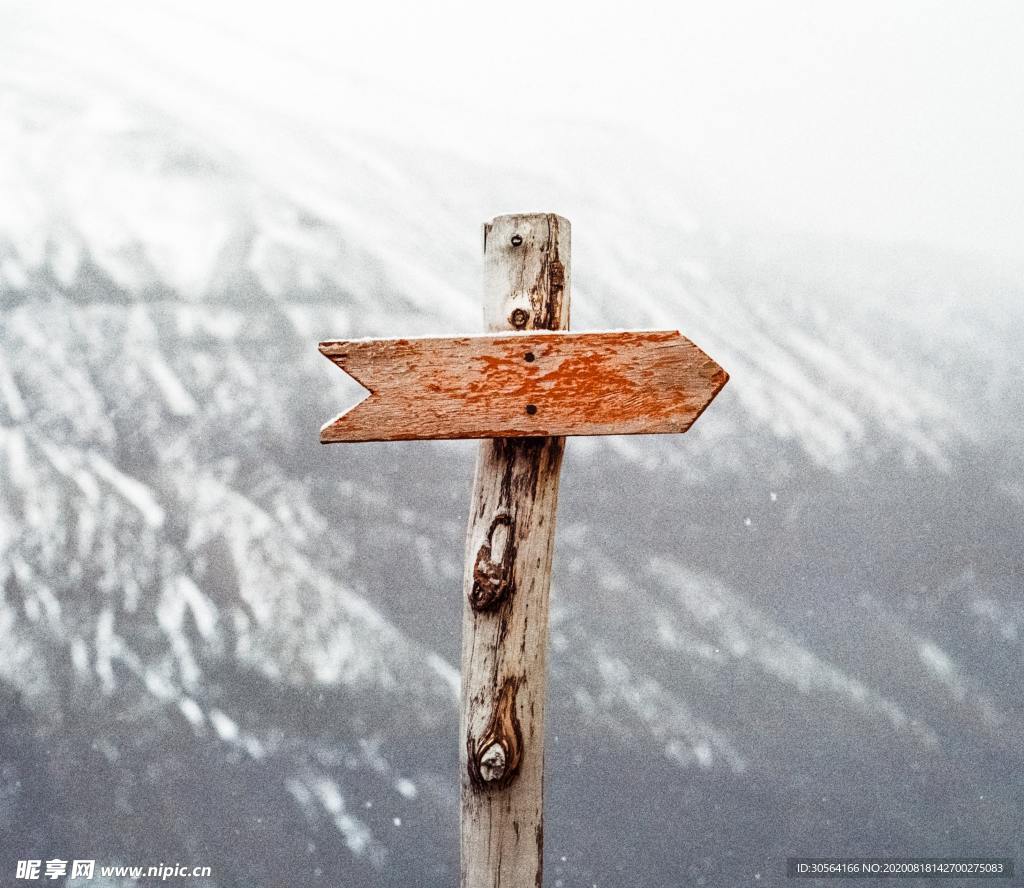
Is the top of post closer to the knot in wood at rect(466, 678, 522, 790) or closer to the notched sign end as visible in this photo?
the notched sign end

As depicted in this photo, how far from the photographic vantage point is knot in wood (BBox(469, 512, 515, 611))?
1.45 metres

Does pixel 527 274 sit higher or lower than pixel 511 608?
higher

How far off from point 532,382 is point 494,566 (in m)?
0.27

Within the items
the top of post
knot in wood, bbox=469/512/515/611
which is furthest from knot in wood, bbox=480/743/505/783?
the top of post

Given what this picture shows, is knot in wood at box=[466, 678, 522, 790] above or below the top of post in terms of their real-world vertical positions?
below

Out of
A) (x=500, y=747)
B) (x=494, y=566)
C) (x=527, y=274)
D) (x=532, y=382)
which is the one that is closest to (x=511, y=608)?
(x=494, y=566)

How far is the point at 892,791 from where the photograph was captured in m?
3.00

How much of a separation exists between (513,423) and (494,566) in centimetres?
21

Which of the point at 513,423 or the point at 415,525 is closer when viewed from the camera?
the point at 513,423

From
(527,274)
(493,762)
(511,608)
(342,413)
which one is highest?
(527,274)

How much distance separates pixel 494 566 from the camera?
146cm

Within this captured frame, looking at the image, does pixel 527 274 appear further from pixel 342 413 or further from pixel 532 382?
pixel 342 413

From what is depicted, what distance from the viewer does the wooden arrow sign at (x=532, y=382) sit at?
4.66 ft

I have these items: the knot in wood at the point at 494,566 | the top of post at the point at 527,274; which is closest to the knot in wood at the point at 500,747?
the knot in wood at the point at 494,566
